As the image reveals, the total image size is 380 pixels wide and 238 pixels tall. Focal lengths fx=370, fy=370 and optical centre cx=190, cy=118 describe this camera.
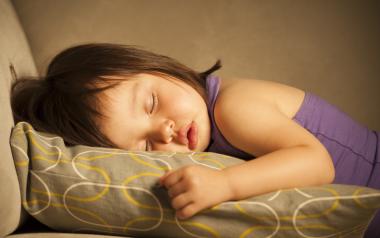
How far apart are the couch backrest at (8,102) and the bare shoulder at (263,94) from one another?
447mm

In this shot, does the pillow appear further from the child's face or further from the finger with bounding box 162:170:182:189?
the child's face

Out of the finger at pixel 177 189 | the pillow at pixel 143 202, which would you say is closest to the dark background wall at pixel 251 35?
the pillow at pixel 143 202

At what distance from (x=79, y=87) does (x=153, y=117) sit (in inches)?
7.3

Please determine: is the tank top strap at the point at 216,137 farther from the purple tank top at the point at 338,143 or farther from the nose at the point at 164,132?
the nose at the point at 164,132

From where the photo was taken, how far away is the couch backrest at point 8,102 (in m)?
0.59

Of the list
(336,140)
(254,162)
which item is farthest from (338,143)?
(254,162)

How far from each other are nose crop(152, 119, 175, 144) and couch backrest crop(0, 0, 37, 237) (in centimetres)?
29

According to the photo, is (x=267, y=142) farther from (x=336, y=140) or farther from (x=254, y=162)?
(x=336, y=140)

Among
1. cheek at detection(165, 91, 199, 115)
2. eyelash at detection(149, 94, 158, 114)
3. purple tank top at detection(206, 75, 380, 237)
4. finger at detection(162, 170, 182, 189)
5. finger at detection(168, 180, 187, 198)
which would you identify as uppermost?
eyelash at detection(149, 94, 158, 114)

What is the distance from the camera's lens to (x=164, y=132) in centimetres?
82

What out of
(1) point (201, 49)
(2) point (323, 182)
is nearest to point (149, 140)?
(2) point (323, 182)

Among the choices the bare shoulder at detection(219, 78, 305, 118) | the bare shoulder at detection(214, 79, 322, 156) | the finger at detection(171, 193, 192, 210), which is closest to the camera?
the finger at detection(171, 193, 192, 210)

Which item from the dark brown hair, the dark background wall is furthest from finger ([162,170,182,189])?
the dark background wall

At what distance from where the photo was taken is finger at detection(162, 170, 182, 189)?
22.8 inches
